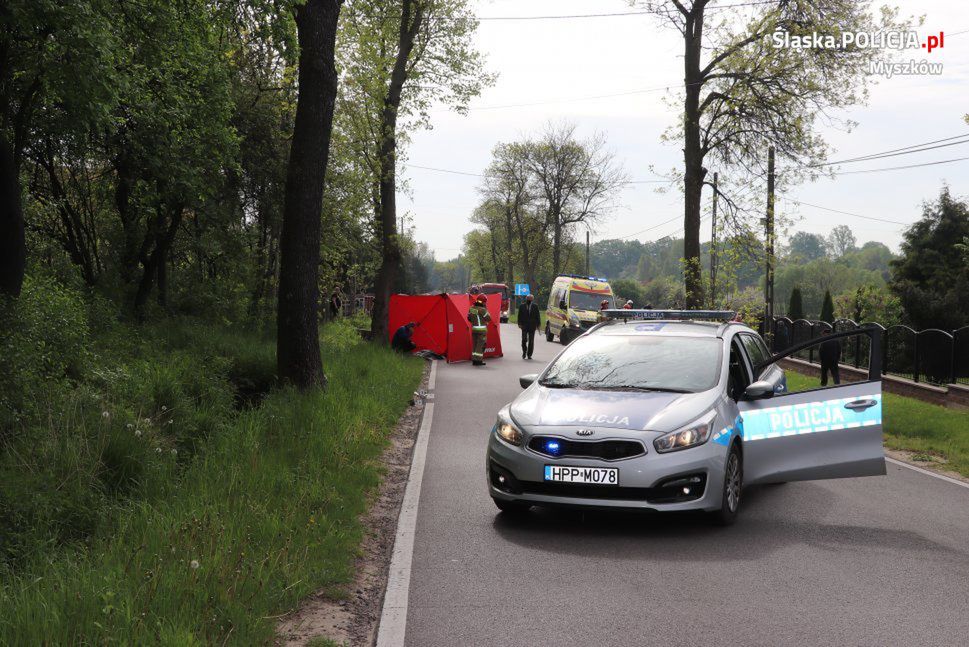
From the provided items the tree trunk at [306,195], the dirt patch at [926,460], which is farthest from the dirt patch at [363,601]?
the dirt patch at [926,460]

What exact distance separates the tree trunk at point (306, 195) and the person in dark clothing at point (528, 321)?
1228 cm

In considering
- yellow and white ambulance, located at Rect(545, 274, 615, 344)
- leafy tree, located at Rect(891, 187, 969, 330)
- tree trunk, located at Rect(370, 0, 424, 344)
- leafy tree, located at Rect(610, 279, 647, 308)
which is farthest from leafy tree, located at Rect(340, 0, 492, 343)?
leafy tree, located at Rect(610, 279, 647, 308)

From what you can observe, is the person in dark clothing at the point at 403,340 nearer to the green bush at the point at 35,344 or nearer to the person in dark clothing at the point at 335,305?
the green bush at the point at 35,344

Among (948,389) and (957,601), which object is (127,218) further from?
(957,601)

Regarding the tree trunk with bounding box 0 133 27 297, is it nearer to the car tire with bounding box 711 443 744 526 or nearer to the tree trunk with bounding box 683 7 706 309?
the car tire with bounding box 711 443 744 526

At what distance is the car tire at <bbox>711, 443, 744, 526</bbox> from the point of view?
22.0ft

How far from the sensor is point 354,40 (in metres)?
25.2

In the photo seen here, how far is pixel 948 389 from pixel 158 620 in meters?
14.7

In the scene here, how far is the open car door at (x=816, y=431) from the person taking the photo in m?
7.17

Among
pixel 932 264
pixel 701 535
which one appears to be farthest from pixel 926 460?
pixel 932 264

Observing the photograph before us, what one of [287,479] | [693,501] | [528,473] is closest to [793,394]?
[693,501]

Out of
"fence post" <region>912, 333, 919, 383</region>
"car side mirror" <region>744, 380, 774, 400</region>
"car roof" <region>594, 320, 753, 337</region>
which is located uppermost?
"car roof" <region>594, 320, 753, 337</region>

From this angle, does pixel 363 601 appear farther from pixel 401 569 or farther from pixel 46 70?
pixel 46 70

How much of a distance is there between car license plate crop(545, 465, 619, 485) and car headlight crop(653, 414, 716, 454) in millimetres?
381
